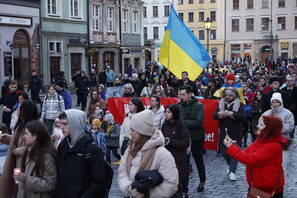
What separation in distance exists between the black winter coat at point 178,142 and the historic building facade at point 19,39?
1991 centimetres

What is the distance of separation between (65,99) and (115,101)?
1254 millimetres

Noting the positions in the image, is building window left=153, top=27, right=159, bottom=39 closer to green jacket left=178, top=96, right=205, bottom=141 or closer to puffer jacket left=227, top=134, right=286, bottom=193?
green jacket left=178, top=96, right=205, bottom=141

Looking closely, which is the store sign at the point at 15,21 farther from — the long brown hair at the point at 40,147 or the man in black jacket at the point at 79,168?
the man in black jacket at the point at 79,168

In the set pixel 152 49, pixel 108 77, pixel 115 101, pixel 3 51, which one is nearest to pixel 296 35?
pixel 152 49

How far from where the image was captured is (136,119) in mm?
4418

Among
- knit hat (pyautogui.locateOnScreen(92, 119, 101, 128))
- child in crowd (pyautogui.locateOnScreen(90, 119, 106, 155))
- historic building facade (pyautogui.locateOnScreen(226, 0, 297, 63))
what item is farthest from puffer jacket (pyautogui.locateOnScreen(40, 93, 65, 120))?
historic building facade (pyautogui.locateOnScreen(226, 0, 297, 63))

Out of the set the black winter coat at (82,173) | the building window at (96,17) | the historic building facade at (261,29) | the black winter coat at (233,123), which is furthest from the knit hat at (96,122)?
the historic building facade at (261,29)

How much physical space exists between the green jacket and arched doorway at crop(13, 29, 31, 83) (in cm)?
2007

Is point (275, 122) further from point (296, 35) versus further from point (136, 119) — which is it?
point (296, 35)

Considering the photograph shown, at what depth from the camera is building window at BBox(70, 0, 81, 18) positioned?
1277 inches

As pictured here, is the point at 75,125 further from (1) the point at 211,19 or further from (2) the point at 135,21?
(1) the point at 211,19

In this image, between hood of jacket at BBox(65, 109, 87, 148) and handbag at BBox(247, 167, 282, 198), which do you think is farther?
handbag at BBox(247, 167, 282, 198)

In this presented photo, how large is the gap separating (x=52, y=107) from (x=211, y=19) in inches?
2532

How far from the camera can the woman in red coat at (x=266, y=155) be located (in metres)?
5.06
